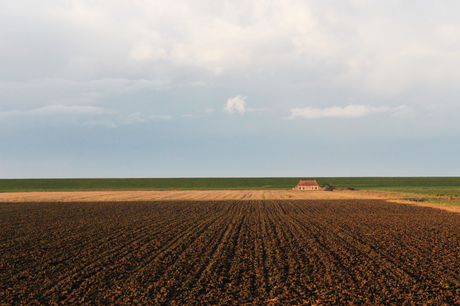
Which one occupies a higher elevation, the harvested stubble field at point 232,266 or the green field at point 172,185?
the harvested stubble field at point 232,266

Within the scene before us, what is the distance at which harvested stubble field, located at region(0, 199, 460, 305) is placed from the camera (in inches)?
338

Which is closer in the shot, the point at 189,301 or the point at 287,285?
the point at 189,301

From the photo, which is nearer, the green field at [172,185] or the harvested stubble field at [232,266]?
the harvested stubble field at [232,266]

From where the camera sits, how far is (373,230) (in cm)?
1962

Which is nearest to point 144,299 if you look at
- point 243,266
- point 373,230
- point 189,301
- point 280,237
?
point 189,301

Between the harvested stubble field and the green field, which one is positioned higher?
the harvested stubble field

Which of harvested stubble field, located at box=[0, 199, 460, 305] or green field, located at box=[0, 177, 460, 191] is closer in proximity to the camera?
harvested stubble field, located at box=[0, 199, 460, 305]

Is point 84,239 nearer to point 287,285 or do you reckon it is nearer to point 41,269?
point 41,269

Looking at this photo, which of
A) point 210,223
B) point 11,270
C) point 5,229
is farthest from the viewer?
point 210,223

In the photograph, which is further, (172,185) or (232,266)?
(172,185)

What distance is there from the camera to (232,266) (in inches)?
448

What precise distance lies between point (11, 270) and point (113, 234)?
24.4 feet

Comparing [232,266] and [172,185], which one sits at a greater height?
[232,266]

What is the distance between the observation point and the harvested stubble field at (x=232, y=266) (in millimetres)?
8578
